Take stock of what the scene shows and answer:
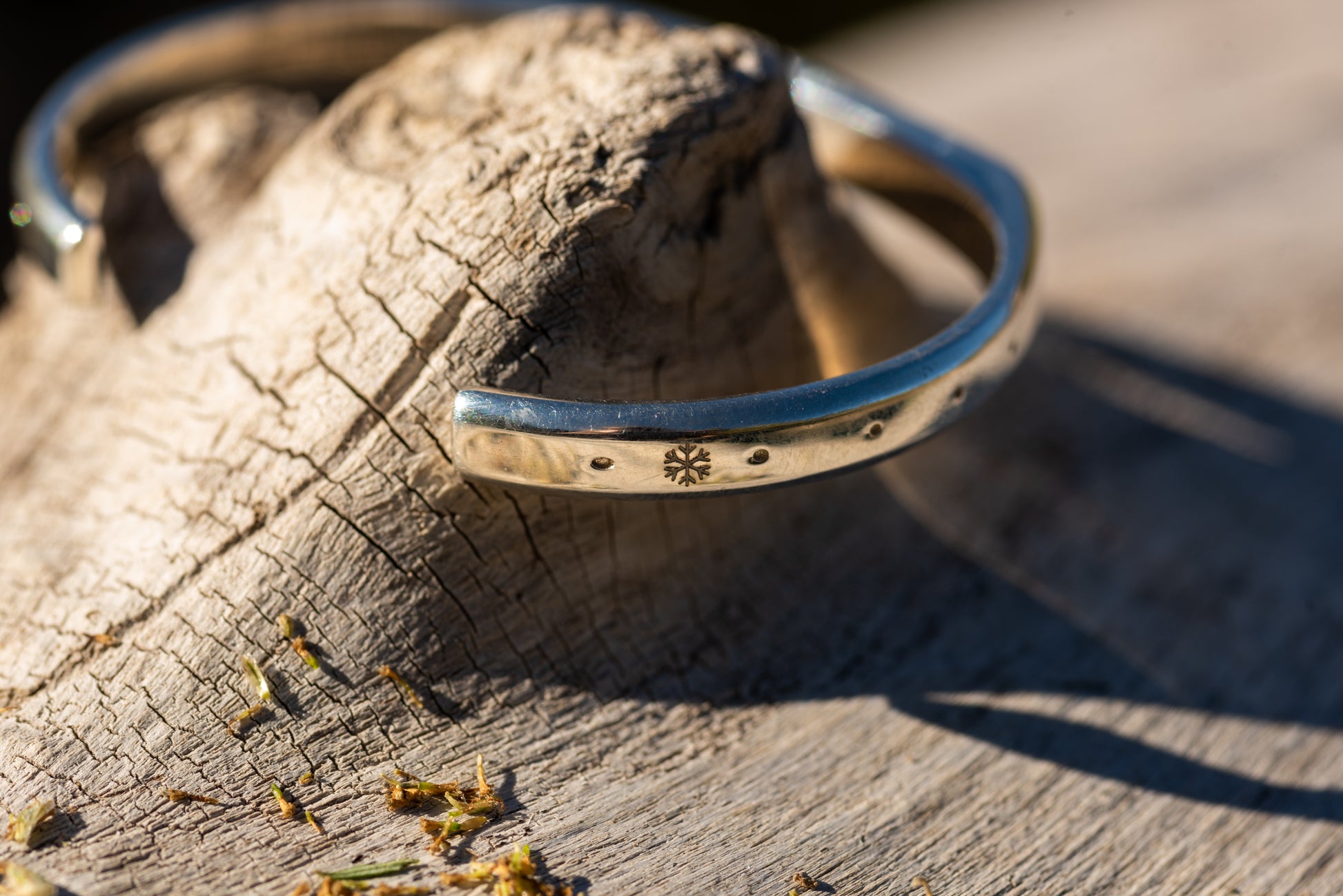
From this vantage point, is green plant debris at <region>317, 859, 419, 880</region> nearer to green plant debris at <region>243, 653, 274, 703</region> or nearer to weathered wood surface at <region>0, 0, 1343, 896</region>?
weathered wood surface at <region>0, 0, 1343, 896</region>

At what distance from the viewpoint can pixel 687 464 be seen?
0.95 m

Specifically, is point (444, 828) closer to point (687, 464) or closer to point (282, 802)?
point (282, 802)

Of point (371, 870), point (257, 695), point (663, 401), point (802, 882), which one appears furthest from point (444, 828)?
point (663, 401)

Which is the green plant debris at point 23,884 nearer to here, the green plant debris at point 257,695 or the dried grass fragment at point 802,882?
the green plant debris at point 257,695

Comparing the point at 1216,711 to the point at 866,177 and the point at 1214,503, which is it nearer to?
the point at 1214,503

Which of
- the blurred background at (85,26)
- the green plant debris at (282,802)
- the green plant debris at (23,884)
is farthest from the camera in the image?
the blurred background at (85,26)

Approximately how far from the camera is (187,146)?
1565mm

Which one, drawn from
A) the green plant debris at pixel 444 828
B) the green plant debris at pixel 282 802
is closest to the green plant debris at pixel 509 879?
the green plant debris at pixel 444 828

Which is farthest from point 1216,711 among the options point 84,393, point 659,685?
point 84,393

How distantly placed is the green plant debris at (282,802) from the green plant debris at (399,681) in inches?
5.0

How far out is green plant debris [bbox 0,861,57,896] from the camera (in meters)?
0.80

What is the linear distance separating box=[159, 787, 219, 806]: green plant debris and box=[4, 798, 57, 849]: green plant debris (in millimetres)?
85

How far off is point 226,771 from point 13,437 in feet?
2.24

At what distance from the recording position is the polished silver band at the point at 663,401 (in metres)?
0.93
